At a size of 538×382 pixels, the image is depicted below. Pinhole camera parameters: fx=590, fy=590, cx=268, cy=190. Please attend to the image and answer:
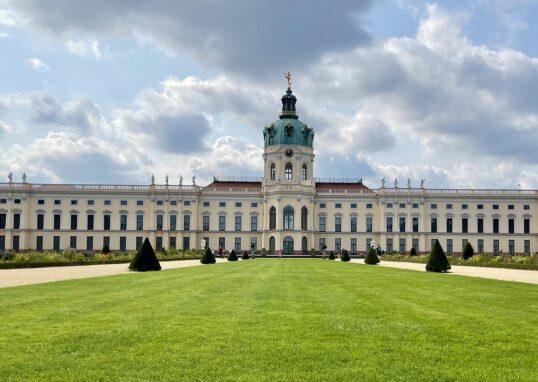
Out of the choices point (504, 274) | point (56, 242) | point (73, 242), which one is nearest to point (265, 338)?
point (504, 274)

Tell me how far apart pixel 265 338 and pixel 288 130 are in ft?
281

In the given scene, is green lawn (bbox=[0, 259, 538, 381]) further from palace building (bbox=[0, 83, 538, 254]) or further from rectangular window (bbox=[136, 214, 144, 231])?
rectangular window (bbox=[136, 214, 144, 231])

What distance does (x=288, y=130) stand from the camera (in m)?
94.4

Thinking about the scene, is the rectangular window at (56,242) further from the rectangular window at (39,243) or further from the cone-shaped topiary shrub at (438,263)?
the cone-shaped topiary shrub at (438,263)

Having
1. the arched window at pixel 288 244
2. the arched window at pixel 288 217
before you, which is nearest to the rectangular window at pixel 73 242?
the arched window at pixel 288 244

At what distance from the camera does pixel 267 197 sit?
9144cm

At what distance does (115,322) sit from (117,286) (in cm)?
932

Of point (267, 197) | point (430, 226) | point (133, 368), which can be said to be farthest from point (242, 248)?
point (133, 368)

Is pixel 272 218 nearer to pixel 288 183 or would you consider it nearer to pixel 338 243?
pixel 288 183

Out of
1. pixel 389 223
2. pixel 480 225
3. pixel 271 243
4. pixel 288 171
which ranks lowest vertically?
pixel 271 243

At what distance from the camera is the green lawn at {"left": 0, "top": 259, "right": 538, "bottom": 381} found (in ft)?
25.5

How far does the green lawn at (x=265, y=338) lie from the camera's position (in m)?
7.76

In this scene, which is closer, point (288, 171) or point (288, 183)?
point (288, 183)

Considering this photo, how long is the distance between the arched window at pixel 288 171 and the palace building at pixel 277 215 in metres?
0.16
